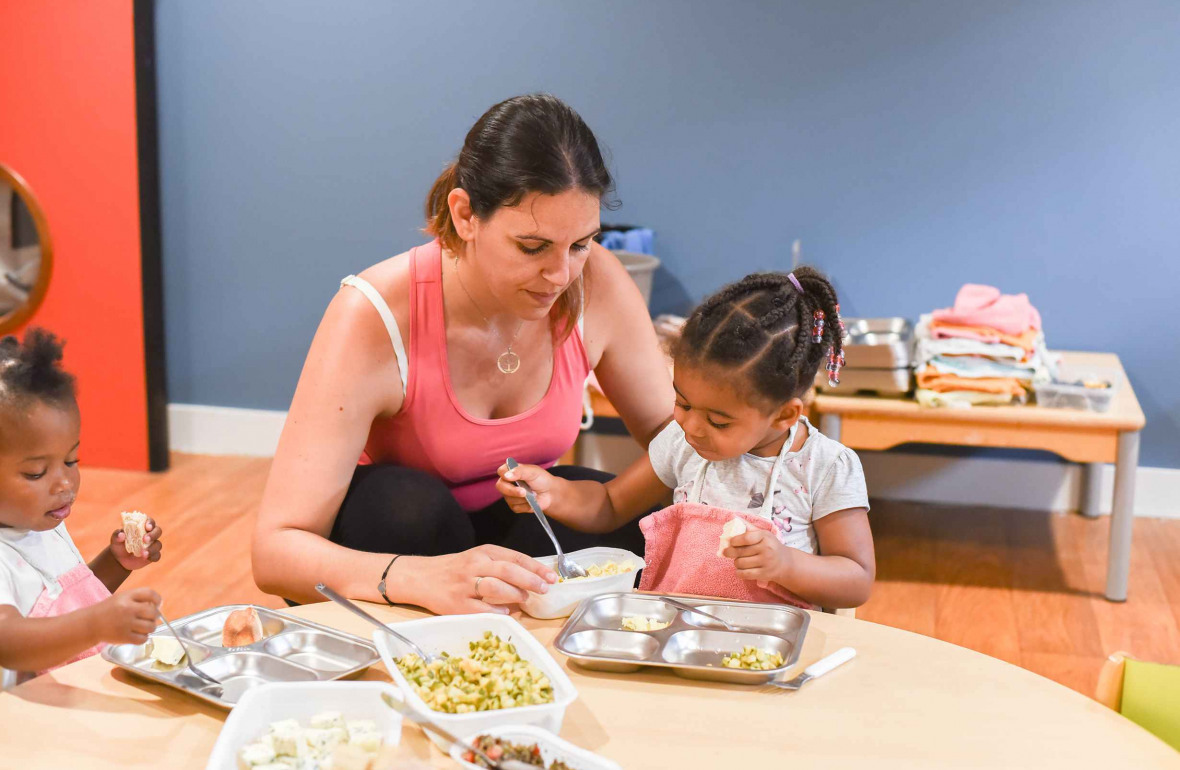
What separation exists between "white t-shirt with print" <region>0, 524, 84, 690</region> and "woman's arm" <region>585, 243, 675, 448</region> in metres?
0.86

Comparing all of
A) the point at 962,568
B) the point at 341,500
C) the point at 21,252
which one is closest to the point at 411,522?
the point at 341,500

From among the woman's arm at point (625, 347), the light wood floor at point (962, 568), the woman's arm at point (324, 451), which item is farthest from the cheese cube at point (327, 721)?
the light wood floor at point (962, 568)

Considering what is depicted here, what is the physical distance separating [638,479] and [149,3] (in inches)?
109

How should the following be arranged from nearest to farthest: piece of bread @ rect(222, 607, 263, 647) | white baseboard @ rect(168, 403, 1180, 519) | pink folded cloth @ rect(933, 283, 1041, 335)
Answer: piece of bread @ rect(222, 607, 263, 647) < pink folded cloth @ rect(933, 283, 1041, 335) < white baseboard @ rect(168, 403, 1180, 519)

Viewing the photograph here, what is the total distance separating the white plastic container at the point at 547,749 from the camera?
1013mm

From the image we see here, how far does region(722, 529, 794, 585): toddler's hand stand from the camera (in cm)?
139

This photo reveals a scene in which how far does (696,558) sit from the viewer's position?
5.17 ft

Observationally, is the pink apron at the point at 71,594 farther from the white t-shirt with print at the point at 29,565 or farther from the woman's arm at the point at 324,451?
the woman's arm at the point at 324,451

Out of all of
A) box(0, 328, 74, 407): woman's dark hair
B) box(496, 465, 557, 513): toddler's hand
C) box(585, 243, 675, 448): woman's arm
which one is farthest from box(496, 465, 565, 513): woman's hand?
box(0, 328, 74, 407): woman's dark hair

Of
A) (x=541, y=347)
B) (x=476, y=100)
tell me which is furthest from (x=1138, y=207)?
(x=541, y=347)

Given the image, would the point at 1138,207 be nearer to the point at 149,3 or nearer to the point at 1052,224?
the point at 1052,224

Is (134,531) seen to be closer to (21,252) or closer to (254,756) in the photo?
(254,756)

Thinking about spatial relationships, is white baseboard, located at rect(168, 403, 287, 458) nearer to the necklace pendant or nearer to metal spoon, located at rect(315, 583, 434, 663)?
the necklace pendant

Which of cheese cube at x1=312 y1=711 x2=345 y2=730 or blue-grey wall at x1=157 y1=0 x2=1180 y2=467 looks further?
blue-grey wall at x1=157 y1=0 x2=1180 y2=467
